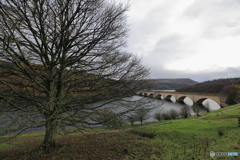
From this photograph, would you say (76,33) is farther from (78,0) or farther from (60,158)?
(60,158)

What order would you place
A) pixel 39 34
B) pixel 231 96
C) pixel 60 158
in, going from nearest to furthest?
pixel 39 34 < pixel 60 158 < pixel 231 96

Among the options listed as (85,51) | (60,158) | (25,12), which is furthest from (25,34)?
(60,158)

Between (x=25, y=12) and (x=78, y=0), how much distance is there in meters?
2.02

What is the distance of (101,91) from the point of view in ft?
21.0

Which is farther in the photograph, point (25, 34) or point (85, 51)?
point (85, 51)

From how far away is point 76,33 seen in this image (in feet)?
18.9

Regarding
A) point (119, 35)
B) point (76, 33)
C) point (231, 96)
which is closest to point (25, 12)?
point (76, 33)

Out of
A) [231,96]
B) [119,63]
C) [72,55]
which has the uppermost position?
[72,55]

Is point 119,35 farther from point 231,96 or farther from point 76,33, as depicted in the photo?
point 231,96

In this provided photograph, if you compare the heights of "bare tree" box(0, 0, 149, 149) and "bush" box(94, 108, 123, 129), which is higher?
"bare tree" box(0, 0, 149, 149)

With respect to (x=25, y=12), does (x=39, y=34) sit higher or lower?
lower

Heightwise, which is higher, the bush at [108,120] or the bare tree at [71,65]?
the bare tree at [71,65]

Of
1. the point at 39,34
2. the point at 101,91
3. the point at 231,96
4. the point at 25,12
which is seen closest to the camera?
the point at 25,12

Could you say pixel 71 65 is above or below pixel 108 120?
above
